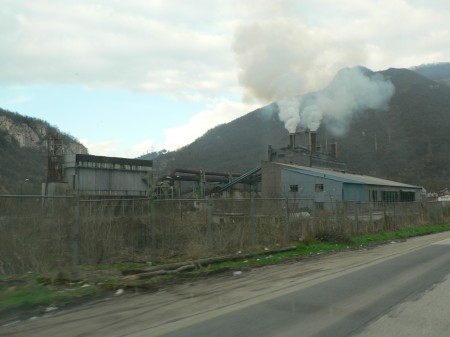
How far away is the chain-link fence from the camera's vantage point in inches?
450

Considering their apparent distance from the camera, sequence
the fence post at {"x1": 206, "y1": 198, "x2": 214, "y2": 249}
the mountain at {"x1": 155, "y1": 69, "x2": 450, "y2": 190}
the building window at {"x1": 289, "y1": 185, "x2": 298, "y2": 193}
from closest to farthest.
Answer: the fence post at {"x1": 206, "y1": 198, "x2": 214, "y2": 249} < the building window at {"x1": 289, "y1": 185, "x2": 298, "y2": 193} < the mountain at {"x1": 155, "y1": 69, "x2": 450, "y2": 190}

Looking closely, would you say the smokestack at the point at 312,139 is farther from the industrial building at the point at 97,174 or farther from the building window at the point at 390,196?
the industrial building at the point at 97,174

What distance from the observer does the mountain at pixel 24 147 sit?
92688mm

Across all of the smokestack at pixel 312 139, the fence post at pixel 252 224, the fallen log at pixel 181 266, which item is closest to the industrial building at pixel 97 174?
the smokestack at pixel 312 139

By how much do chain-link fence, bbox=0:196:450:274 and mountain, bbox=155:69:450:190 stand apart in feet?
249

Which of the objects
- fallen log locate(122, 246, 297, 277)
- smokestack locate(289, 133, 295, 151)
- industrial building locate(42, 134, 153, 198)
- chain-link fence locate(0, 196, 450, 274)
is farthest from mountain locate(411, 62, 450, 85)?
fallen log locate(122, 246, 297, 277)

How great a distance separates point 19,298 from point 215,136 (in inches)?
4237

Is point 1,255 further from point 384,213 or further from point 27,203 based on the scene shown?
point 384,213

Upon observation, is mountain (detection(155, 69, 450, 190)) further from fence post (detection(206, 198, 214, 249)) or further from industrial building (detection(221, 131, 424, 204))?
fence post (detection(206, 198, 214, 249))

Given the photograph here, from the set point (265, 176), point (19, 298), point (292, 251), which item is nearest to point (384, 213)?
point (292, 251)

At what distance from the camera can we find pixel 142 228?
15203 millimetres

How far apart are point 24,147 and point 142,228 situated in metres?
105

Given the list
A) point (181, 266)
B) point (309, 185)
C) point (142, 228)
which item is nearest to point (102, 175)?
point (309, 185)

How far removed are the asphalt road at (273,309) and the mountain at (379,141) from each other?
8504 cm
